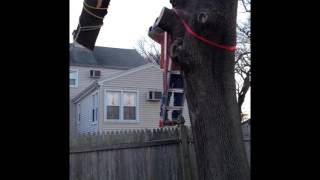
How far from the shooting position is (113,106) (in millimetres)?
21172

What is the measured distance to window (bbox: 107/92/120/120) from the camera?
830 inches

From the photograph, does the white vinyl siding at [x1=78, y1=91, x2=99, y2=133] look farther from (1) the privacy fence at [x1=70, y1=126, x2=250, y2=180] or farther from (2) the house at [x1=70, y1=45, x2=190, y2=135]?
(1) the privacy fence at [x1=70, y1=126, x2=250, y2=180]

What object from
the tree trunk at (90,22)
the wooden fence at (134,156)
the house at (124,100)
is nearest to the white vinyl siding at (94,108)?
the house at (124,100)

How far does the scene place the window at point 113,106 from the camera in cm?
2108

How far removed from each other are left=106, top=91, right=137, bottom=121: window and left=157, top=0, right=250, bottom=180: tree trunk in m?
16.2

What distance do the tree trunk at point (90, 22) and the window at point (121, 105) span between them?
15.8 m

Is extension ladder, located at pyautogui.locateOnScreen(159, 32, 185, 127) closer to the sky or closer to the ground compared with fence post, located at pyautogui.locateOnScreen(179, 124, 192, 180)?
closer to the sky

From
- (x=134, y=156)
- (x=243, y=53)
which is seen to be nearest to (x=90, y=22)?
(x=134, y=156)

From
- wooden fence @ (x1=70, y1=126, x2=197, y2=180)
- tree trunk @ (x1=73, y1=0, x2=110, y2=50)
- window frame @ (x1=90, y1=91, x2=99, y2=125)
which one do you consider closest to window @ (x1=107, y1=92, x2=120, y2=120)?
window frame @ (x1=90, y1=91, x2=99, y2=125)

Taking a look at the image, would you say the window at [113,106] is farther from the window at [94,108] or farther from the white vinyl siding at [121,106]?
the window at [94,108]

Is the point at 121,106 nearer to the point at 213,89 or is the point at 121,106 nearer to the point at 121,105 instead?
the point at 121,105
